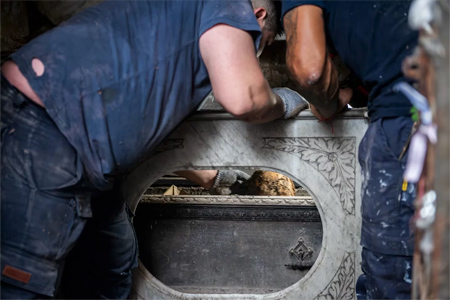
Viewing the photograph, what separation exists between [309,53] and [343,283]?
1.02 metres

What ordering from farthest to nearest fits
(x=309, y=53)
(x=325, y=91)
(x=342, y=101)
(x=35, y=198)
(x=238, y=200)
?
(x=238, y=200) < (x=342, y=101) < (x=325, y=91) < (x=309, y=53) < (x=35, y=198)

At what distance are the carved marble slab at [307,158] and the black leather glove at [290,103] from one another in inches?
1.6

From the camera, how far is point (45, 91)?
1482mm

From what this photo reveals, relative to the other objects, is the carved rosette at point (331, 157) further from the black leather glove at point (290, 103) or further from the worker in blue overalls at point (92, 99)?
the worker in blue overalls at point (92, 99)

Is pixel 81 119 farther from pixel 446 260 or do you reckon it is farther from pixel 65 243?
pixel 446 260

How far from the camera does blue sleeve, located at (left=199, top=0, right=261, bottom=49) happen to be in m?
1.54

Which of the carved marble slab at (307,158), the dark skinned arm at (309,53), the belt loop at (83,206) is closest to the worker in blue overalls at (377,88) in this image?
the dark skinned arm at (309,53)

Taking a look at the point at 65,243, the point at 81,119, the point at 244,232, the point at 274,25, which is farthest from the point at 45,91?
the point at 244,232

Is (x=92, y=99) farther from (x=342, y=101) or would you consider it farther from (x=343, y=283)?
(x=343, y=283)

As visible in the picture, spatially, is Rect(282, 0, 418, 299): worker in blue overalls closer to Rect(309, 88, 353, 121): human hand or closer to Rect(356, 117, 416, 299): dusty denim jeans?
Rect(356, 117, 416, 299): dusty denim jeans

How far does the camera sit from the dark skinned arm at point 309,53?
5.24 feet

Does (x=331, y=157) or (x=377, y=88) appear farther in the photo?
(x=331, y=157)

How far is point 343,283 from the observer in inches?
82.9

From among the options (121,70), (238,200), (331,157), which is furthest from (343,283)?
(121,70)
